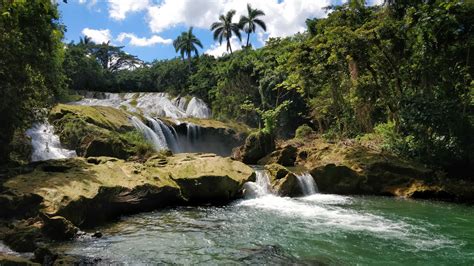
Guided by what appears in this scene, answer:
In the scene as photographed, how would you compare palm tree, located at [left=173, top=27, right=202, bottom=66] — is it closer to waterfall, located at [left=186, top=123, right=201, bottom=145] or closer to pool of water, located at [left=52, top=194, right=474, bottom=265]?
waterfall, located at [left=186, top=123, right=201, bottom=145]

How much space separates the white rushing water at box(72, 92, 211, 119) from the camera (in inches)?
1673

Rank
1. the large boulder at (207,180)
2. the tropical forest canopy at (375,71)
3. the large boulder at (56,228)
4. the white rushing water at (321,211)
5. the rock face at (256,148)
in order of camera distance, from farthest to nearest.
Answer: the rock face at (256,148), the large boulder at (207,180), the tropical forest canopy at (375,71), the white rushing water at (321,211), the large boulder at (56,228)

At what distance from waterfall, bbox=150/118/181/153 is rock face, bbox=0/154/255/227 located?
11619 mm

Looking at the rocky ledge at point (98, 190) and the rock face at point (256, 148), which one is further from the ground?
the rock face at point (256, 148)

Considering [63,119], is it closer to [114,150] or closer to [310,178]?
[114,150]

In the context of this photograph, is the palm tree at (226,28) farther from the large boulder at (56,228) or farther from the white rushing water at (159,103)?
the large boulder at (56,228)

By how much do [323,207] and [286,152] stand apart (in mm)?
7982

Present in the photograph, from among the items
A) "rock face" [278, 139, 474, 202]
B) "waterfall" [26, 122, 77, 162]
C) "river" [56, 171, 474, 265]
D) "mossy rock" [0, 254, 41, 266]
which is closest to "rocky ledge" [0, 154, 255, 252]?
"river" [56, 171, 474, 265]

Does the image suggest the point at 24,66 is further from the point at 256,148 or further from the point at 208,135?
the point at 208,135

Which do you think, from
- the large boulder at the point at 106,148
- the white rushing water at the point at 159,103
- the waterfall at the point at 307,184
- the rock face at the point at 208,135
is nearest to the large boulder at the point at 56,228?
the large boulder at the point at 106,148

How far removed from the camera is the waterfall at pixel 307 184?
56.1ft

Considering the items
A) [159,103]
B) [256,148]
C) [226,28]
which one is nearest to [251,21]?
[226,28]

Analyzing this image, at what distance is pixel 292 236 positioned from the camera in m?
10.2

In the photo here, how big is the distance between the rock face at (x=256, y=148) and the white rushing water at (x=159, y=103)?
1875 cm
